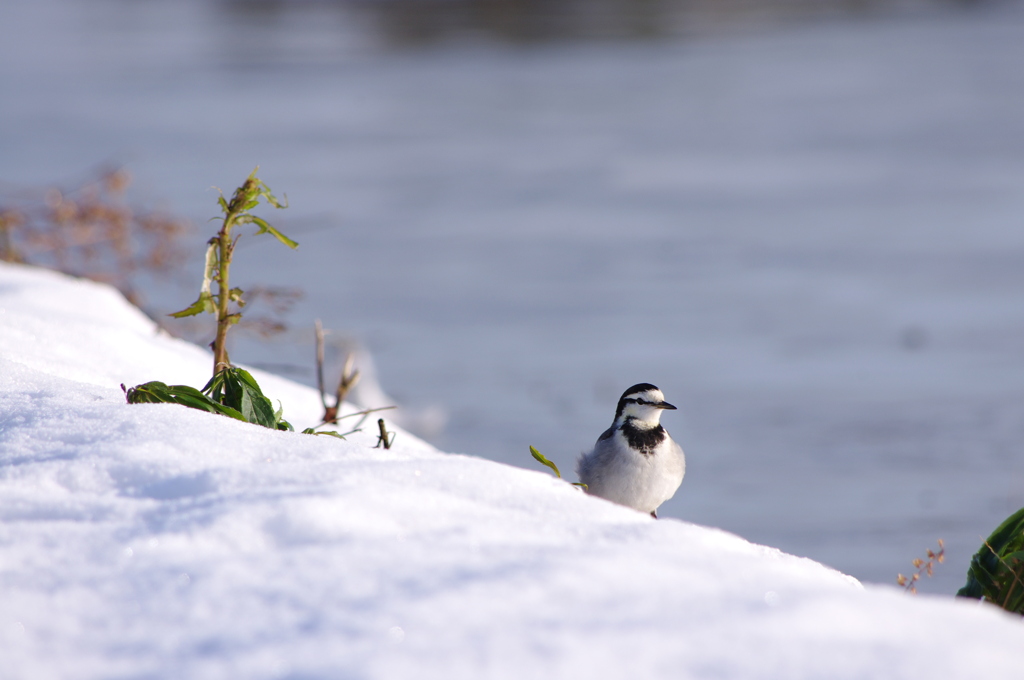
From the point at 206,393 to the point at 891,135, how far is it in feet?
59.2

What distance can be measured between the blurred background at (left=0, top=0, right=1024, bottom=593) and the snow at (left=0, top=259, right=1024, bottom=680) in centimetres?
437

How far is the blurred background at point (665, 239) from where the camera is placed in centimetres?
800

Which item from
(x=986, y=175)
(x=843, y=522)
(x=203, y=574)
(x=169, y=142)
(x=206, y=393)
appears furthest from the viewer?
(x=169, y=142)

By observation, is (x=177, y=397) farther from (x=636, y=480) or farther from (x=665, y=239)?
(x=665, y=239)

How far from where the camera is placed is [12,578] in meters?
1.83

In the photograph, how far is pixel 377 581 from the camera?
5.84ft

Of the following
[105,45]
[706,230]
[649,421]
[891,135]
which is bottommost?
[649,421]

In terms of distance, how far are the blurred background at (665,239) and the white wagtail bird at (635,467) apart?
3.36m

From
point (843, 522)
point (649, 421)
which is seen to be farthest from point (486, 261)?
point (649, 421)

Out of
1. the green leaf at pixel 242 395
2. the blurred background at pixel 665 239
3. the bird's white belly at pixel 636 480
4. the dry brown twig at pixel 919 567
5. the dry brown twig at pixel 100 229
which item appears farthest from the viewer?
the blurred background at pixel 665 239

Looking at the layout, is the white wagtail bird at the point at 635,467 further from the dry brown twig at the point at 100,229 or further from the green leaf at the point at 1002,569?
the dry brown twig at the point at 100,229

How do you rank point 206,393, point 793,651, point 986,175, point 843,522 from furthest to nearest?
point 986,175 < point 843,522 < point 206,393 < point 793,651

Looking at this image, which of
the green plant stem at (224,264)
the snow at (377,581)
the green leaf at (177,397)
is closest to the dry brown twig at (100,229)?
the green plant stem at (224,264)

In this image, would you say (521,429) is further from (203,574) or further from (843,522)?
(203,574)
